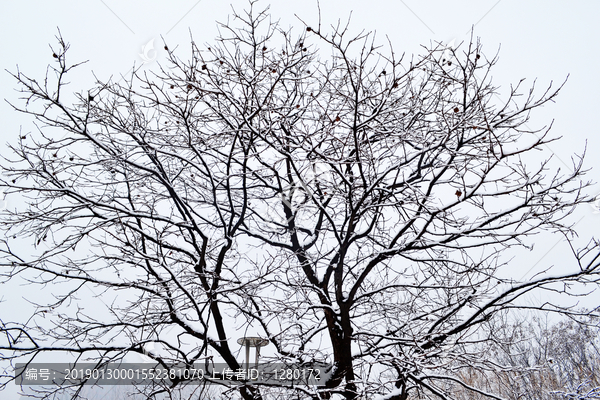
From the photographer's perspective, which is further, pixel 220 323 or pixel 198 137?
pixel 220 323

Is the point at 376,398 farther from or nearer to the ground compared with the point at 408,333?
nearer to the ground

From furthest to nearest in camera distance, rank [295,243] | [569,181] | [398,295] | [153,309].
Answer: [398,295]
[295,243]
[153,309]
[569,181]

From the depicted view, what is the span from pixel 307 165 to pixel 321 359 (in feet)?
8.13

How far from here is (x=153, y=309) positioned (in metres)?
4.87

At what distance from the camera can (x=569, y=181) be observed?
4109 mm

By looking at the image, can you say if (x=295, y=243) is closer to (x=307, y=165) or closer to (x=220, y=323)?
(x=220, y=323)

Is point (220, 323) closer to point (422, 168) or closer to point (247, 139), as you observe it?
point (247, 139)

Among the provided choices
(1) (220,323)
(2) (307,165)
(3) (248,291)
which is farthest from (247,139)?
(1) (220,323)

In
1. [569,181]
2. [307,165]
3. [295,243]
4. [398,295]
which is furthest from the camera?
[398,295]

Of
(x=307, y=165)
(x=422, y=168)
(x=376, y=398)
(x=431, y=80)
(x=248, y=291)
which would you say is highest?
(x=431, y=80)

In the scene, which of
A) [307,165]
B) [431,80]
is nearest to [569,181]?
[431,80]

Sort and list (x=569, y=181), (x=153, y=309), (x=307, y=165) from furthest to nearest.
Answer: (x=153, y=309), (x=569, y=181), (x=307, y=165)

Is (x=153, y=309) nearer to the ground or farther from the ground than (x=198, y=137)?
nearer to the ground

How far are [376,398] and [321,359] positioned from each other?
79cm
